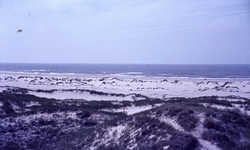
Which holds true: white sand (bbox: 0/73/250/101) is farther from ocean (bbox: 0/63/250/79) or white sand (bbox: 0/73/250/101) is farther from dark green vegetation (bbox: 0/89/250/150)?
ocean (bbox: 0/63/250/79)

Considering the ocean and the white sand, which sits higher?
the ocean

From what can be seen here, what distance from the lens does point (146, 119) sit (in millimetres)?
10141

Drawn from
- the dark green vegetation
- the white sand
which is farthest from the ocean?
the dark green vegetation

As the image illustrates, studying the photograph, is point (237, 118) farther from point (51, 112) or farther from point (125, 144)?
point (51, 112)

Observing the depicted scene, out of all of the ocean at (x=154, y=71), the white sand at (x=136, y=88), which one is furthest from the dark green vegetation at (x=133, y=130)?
the ocean at (x=154, y=71)

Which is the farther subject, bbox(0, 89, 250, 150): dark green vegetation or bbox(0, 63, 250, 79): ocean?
bbox(0, 63, 250, 79): ocean

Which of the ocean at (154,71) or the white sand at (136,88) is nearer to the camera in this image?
the white sand at (136,88)

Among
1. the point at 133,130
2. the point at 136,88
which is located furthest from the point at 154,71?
the point at 133,130

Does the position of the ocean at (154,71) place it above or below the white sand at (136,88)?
above

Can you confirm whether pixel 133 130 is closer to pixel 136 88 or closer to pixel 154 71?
pixel 136 88

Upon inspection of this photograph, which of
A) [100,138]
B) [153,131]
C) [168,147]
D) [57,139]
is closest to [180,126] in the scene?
[153,131]

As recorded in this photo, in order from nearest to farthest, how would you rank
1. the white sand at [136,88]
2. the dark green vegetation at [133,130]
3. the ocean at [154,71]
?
the dark green vegetation at [133,130] < the white sand at [136,88] < the ocean at [154,71]

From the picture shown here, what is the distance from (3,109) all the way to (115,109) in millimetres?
8458

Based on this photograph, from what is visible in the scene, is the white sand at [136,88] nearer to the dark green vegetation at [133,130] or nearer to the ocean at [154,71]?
the dark green vegetation at [133,130]
